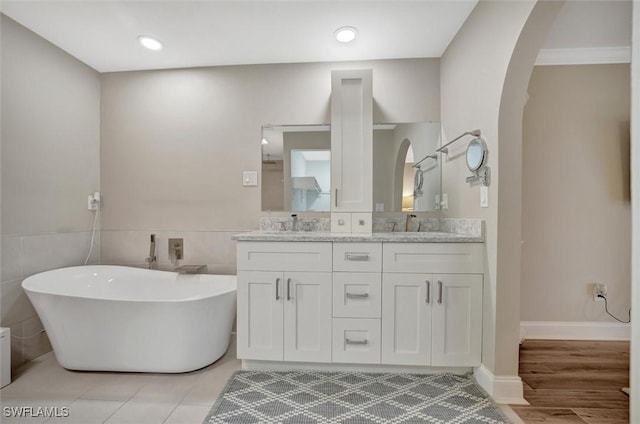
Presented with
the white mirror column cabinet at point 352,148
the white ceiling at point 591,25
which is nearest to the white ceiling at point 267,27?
the white ceiling at point 591,25

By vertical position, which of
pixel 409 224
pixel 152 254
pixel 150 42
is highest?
pixel 150 42

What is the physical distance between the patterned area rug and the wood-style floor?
0.94 ft

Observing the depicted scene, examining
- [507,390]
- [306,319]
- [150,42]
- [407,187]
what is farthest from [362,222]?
[150,42]

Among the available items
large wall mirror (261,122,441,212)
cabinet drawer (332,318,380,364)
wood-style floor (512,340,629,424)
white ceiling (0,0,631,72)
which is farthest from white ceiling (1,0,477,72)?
wood-style floor (512,340,629,424)

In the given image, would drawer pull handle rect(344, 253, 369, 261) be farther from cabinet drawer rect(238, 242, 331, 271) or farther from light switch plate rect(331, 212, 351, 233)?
light switch plate rect(331, 212, 351, 233)

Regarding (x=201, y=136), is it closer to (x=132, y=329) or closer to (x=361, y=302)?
(x=132, y=329)

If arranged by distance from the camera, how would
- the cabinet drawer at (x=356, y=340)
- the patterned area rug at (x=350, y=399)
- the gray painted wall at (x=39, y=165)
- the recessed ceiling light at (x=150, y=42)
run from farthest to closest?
the recessed ceiling light at (x=150, y=42)
the gray painted wall at (x=39, y=165)
the cabinet drawer at (x=356, y=340)
the patterned area rug at (x=350, y=399)

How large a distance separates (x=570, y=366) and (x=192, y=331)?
2.48 metres

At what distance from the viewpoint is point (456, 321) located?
1.83m

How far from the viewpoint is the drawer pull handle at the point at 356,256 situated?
1.88m

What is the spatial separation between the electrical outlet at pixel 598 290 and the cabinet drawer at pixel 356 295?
1.94 m

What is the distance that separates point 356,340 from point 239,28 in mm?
2202

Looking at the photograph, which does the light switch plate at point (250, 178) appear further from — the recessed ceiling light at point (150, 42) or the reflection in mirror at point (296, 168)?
the recessed ceiling light at point (150, 42)

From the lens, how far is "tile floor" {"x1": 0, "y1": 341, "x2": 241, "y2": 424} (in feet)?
5.00
